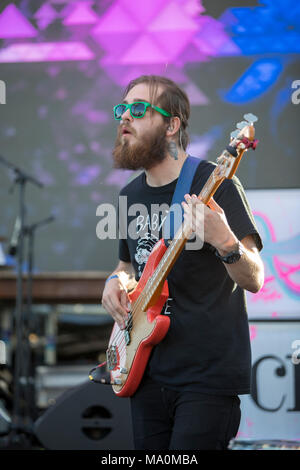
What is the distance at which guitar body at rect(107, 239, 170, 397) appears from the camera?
1.93 meters

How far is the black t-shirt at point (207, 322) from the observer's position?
1.85 m

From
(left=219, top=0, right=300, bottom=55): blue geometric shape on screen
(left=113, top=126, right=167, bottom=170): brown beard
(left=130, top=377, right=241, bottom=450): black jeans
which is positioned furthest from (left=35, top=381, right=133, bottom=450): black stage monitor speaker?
(left=219, top=0, right=300, bottom=55): blue geometric shape on screen

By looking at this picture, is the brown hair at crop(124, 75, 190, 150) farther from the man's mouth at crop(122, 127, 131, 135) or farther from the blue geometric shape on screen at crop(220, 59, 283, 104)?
the blue geometric shape on screen at crop(220, 59, 283, 104)

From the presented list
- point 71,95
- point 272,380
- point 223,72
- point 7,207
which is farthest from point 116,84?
point 272,380

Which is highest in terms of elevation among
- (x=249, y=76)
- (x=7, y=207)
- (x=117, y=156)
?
(x=249, y=76)

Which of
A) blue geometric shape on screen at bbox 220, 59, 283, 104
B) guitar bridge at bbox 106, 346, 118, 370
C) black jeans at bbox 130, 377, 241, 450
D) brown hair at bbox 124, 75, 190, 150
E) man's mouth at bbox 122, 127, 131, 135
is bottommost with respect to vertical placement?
black jeans at bbox 130, 377, 241, 450

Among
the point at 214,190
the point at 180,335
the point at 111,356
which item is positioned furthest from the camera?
the point at 111,356

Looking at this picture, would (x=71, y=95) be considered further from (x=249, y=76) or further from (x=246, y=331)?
(x=246, y=331)

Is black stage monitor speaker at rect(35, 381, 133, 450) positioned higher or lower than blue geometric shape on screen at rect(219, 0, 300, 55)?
lower

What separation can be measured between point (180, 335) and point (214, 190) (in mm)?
470

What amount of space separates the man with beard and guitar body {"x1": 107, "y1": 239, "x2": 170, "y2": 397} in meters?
0.03

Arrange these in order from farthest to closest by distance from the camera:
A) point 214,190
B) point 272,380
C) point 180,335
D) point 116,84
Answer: point 116,84 → point 272,380 → point 180,335 → point 214,190

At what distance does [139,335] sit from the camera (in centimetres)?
202

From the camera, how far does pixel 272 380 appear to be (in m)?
3.00
